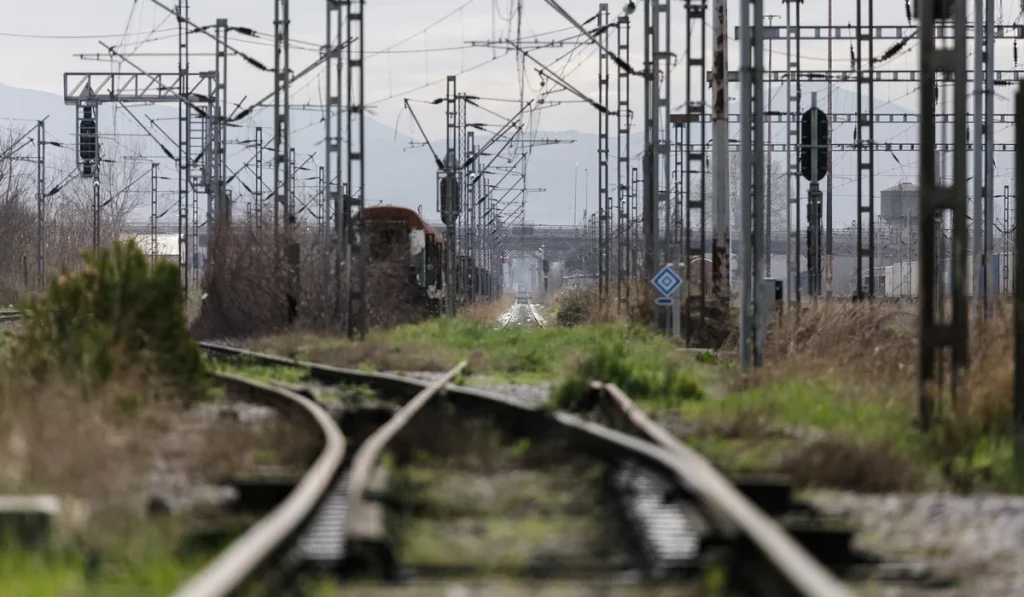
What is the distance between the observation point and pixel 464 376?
22.2 metres

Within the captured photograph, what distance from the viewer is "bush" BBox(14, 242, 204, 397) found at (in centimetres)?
1688

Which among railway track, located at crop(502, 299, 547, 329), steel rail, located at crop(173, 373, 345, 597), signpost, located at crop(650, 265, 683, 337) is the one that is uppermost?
signpost, located at crop(650, 265, 683, 337)

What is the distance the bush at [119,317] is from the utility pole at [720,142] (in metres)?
12.2

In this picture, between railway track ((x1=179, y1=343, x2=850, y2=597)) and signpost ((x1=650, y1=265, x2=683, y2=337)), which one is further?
signpost ((x1=650, y1=265, x2=683, y2=337))

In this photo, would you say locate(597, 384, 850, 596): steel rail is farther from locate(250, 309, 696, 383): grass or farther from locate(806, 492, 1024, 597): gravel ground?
locate(250, 309, 696, 383): grass

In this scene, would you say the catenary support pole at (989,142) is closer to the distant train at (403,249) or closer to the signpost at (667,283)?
the signpost at (667,283)

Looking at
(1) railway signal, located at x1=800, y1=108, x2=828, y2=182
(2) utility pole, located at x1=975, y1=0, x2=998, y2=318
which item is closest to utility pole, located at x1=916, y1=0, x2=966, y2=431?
(2) utility pole, located at x1=975, y1=0, x2=998, y2=318

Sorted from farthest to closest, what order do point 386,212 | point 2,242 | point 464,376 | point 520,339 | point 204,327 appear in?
1. point 2,242
2. point 386,212
3. point 204,327
4. point 520,339
5. point 464,376

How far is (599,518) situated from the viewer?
7.99 metres

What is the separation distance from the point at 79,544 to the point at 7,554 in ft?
1.18

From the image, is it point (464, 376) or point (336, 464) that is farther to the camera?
point (464, 376)

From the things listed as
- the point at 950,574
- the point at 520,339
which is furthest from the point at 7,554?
the point at 520,339

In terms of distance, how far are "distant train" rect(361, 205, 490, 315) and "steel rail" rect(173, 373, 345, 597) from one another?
31462mm

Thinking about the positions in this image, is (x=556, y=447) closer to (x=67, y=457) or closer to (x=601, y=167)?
(x=67, y=457)
